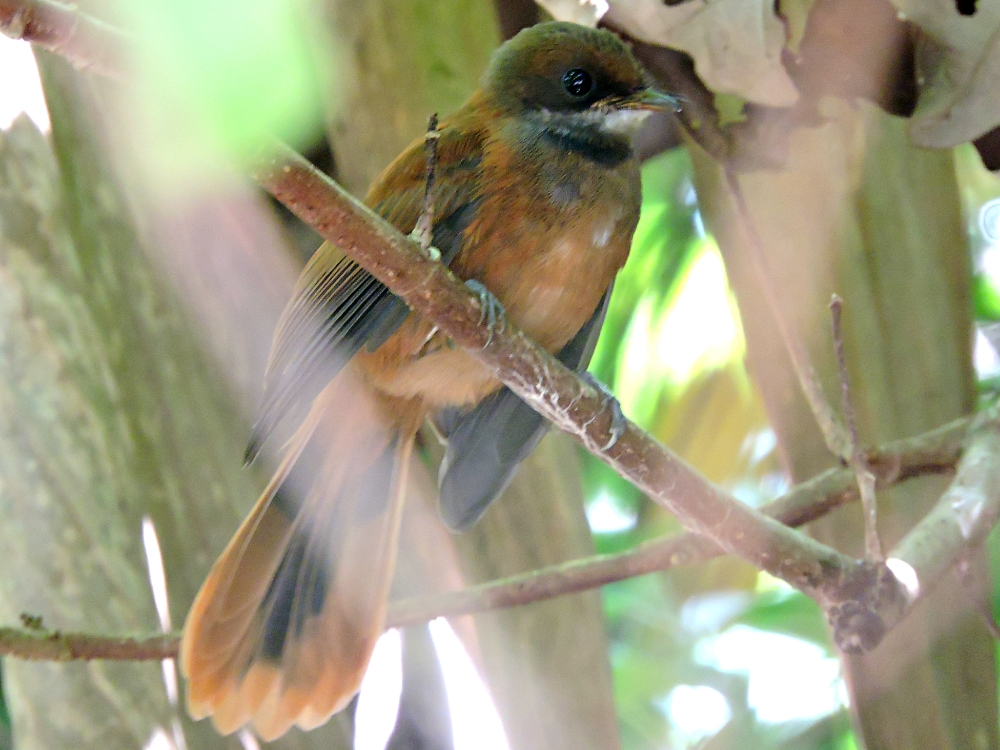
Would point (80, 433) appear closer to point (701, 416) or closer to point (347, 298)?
point (347, 298)

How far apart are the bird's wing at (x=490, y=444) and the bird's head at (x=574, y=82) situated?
42 cm

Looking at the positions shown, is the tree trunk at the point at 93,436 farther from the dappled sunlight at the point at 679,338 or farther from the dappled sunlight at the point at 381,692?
the dappled sunlight at the point at 679,338

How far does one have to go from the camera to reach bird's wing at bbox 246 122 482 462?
2.12 metres

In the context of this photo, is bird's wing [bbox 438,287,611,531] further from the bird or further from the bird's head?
the bird's head

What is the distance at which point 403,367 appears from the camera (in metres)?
2.40

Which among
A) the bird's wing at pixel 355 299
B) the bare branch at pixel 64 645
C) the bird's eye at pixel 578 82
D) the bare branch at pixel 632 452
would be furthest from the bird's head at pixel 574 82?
the bare branch at pixel 64 645

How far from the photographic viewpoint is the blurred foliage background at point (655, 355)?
2615 millimetres

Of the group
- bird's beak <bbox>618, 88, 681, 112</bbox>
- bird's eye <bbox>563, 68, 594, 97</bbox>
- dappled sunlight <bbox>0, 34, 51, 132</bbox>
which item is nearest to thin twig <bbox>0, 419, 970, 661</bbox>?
bird's beak <bbox>618, 88, 681, 112</bbox>

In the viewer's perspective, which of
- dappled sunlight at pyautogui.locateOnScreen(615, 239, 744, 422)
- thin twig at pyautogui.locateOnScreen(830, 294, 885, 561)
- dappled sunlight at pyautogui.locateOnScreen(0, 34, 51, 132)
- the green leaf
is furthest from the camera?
dappled sunlight at pyautogui.locateOnScreen(615, 239, 744, 422)

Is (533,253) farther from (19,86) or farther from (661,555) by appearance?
(19,86)

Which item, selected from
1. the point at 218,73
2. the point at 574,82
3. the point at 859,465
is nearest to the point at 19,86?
the point at 574,82

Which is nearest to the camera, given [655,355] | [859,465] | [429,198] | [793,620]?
[429,198]

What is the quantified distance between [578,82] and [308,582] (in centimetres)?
135

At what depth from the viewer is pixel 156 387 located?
2.52m
